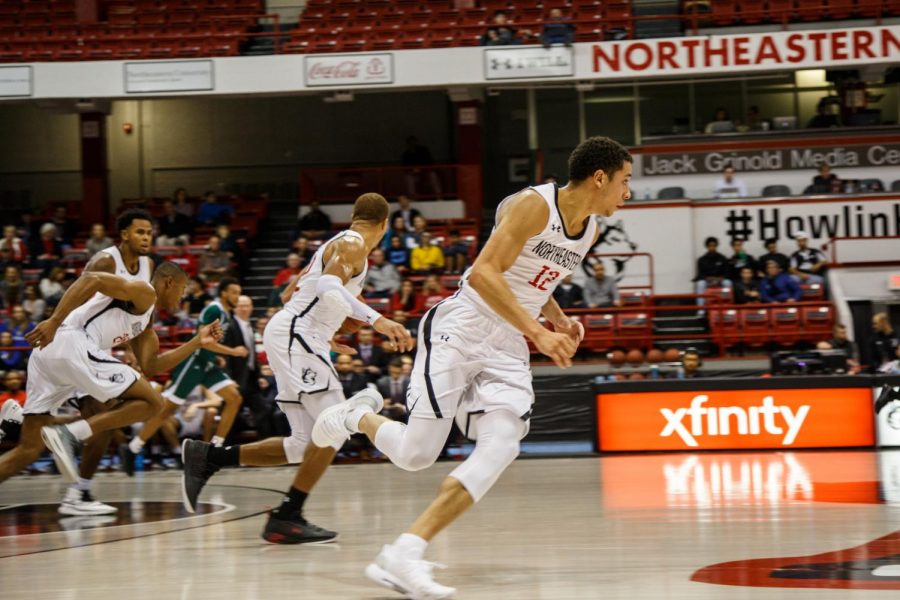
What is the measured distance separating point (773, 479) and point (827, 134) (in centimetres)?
1333

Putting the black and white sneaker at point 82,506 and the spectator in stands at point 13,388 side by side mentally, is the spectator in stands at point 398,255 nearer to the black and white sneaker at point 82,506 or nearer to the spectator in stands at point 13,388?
the spectator in stands at point 13,388

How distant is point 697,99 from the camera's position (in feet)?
76.9

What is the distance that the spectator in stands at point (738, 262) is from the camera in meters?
18.3

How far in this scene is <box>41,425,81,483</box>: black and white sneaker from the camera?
7.64m

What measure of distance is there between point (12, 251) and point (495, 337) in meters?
16.1

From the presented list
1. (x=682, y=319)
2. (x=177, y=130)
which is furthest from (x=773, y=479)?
(x=177, y=130)

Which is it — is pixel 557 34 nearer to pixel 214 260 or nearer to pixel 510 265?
pixel 214 260

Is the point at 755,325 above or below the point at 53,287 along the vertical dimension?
below

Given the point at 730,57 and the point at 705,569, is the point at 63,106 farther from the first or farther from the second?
the point at 705,569

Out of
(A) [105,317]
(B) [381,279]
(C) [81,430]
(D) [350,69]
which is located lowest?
(C) [81,430]

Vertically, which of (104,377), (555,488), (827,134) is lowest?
(555,488)

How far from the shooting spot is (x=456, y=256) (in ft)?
59.5

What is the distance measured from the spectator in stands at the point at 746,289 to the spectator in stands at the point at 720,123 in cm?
477

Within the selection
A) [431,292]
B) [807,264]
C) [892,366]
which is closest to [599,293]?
[431,292]
